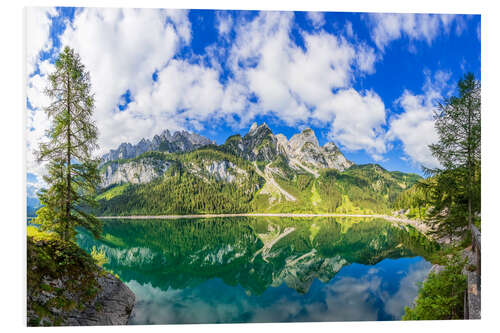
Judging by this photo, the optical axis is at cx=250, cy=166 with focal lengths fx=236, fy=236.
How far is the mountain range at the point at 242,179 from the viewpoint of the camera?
66.5 meters

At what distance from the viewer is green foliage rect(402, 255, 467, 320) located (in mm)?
4934

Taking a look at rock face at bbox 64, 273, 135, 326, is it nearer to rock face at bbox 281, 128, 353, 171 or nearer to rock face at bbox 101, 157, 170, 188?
rock face at bbox 101, 157, 170, 188

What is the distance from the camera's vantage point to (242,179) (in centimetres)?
9281

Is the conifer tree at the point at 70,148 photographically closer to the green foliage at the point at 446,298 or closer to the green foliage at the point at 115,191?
the green foliage at the point at 446,298

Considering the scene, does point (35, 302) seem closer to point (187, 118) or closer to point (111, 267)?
point (187, 118)

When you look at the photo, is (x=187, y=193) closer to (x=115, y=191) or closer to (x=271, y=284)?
(x=115, y=191)

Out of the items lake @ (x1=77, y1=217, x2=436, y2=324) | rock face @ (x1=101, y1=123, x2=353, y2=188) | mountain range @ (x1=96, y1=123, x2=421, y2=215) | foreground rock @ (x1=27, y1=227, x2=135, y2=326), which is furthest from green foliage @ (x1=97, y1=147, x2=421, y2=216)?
foreground rock @ (x1=27, y1=227, x2=135, y2=326)

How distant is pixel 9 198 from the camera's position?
4.68 meters

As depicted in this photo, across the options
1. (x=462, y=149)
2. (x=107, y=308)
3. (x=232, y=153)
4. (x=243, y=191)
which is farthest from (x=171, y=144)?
(x=462, y=149)

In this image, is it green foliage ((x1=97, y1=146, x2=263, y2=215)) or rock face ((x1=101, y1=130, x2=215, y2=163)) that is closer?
green foliage ((x1=97, y1=146, x2=263, y2=215))

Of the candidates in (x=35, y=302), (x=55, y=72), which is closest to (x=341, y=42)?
(x=55, y=72)

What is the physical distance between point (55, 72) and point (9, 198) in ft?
9.70

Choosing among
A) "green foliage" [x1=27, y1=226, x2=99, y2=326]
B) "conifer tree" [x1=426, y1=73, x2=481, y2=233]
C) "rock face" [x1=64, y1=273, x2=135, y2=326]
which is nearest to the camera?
"green foliage" [x1=27, y1=226, x2=99, y2=326]

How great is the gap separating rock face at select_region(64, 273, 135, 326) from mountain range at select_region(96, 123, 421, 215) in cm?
4554
